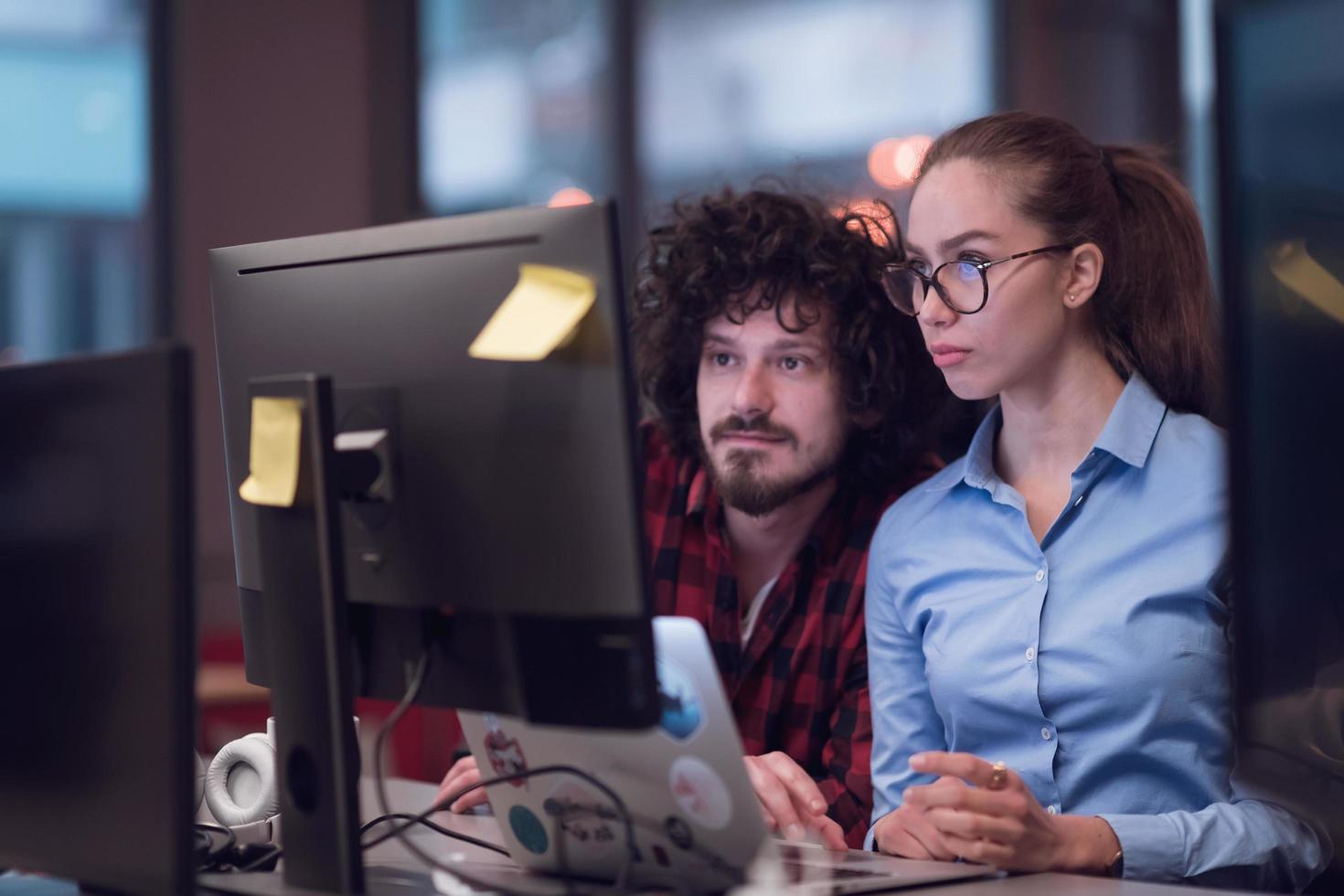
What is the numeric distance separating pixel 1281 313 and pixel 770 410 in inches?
43.0

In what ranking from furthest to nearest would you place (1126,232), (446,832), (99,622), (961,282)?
1. (1126,232)
2. (961,282)
3. (446,832)
4. (99,622)

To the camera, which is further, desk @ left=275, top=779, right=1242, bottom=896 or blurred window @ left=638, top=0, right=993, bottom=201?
blurred window @ left=638, top=0, right=993, bottom=201

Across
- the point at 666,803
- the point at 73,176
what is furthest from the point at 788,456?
the point at 73,176

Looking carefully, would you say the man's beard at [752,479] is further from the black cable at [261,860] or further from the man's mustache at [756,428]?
the black cable at [261,860]

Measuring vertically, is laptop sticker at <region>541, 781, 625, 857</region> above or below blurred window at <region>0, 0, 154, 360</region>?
below

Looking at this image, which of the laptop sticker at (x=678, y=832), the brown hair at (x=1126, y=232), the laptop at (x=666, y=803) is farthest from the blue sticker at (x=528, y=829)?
the brown hair at (x=1126, y=232)

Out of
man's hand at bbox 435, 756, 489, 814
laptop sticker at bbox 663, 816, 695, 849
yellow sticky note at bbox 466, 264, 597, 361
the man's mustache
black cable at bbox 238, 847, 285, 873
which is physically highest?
yellow sticky note at bbox 466, 264, 597, 361

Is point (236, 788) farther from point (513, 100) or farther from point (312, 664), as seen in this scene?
point (513, 100)

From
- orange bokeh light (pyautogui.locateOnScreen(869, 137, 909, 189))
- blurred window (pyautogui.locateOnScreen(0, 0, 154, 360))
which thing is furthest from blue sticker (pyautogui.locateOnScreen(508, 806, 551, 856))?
orange bokeh light (pyautogui.locateOnScreen(869, 137, 909, 189))

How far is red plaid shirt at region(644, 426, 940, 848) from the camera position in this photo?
1913 mm

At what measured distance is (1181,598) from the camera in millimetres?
1585

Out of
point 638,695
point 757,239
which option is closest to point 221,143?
point 757,239

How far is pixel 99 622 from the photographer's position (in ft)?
3.55

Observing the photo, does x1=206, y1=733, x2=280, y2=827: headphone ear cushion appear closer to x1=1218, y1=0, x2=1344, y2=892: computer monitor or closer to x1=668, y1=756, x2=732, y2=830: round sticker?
x1=668, y1=756, x2=732, y2=830: round sticker
